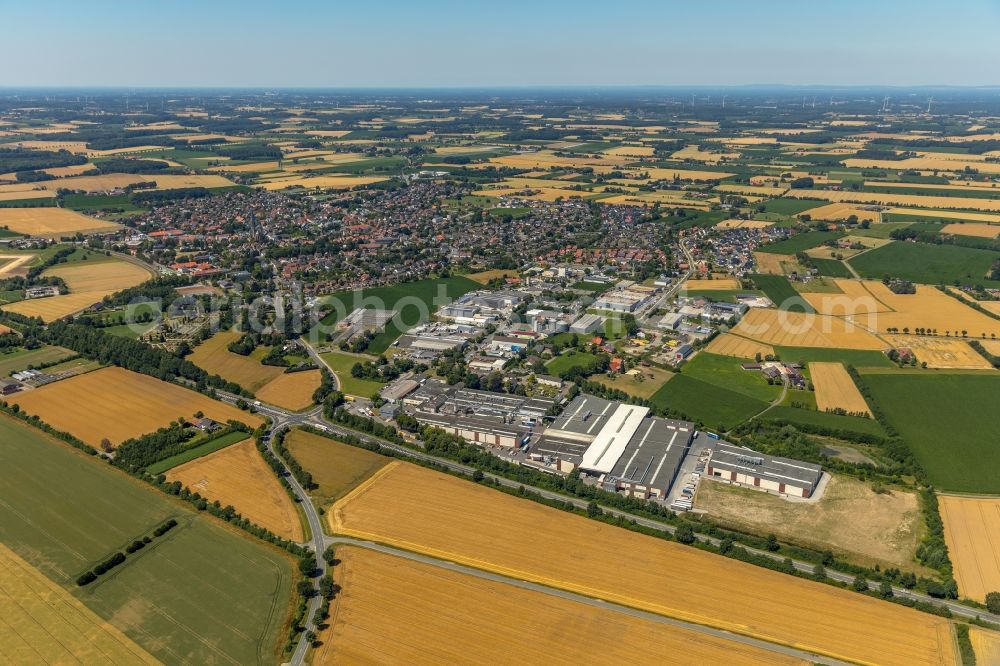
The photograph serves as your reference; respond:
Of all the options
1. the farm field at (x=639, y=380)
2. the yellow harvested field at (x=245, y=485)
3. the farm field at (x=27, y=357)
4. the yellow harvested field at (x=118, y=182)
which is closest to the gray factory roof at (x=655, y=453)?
the farm field at (x=639, y=380)

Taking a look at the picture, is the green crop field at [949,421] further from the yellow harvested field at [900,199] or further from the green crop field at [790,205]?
the yellow harvested field at [900,199]

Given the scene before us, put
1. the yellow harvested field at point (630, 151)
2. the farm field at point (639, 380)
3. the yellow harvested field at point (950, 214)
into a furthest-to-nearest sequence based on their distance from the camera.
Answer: the yellow harvested field at point (630, 151) → the yellow harvested field at point (950, 214) → the farm field at point (639, 380)

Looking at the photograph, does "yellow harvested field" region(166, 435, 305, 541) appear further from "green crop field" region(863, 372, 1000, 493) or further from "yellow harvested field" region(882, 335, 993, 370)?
"yellow harvested field" region(882, 335, 993, 370)

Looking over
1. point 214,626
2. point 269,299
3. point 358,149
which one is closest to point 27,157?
point 358,149

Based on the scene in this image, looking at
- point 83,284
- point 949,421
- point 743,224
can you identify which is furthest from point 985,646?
point 743,224

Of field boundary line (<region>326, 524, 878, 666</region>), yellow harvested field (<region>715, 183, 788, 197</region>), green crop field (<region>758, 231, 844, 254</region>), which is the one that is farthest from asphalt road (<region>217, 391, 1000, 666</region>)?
yellow harvested field (<region>715, 183, 788, 197</region>)
